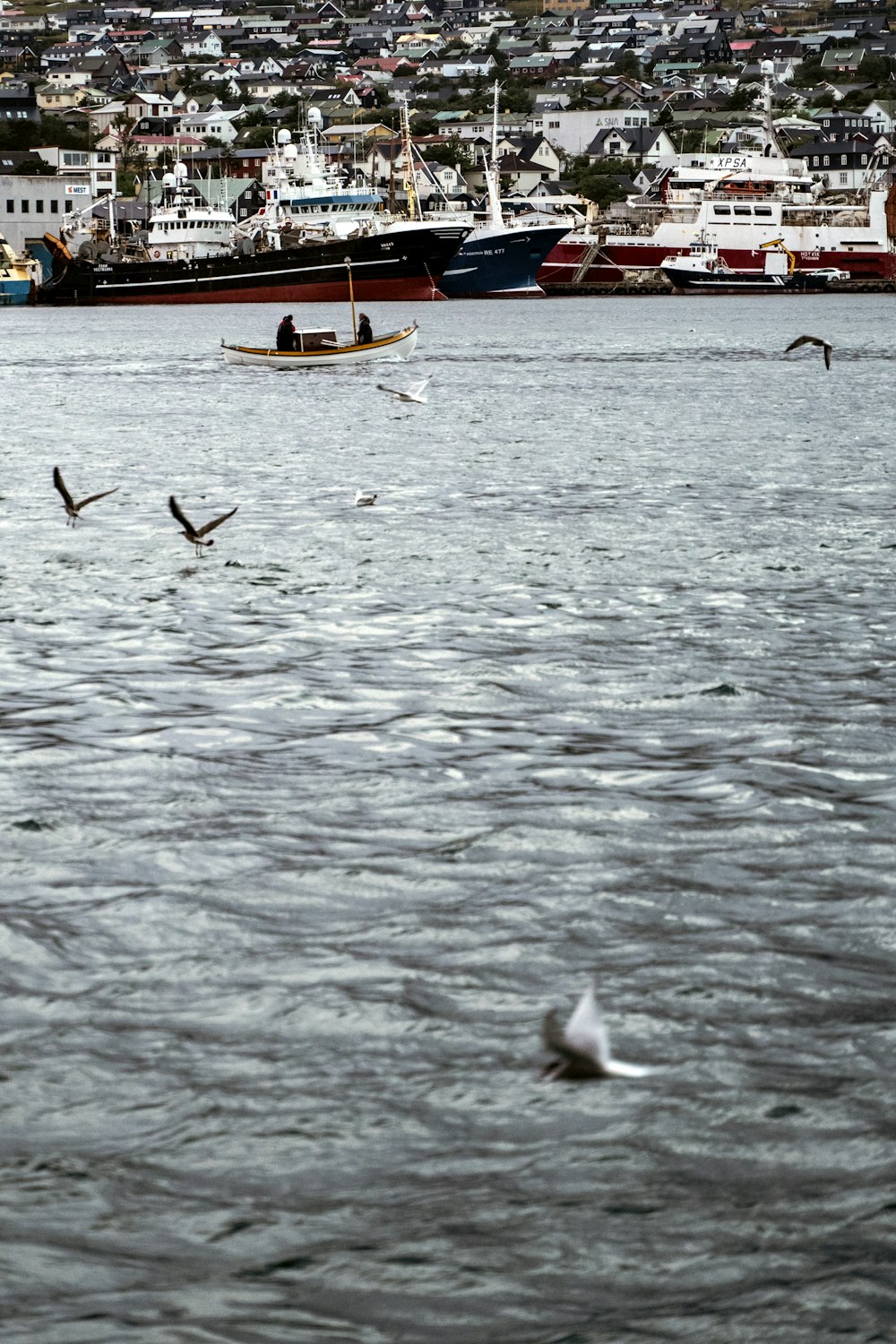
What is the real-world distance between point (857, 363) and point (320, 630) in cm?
4525

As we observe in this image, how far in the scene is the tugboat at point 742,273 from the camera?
130 meters

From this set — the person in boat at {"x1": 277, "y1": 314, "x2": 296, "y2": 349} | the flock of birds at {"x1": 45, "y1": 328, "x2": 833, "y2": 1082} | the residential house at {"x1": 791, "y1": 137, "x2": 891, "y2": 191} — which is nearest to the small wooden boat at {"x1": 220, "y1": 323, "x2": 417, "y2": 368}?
the person in boat at {"x1": 277, "y1": 314, "x2": 296, "y2": 349}

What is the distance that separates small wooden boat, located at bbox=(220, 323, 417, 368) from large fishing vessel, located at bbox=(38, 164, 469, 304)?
46290mm

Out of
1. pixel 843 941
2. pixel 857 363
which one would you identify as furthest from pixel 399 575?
pixel 857 363

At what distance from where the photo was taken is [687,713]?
41.5ft

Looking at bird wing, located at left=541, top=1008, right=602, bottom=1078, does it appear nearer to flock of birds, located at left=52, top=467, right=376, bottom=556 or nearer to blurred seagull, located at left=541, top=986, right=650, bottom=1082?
blurred seagull, located at left=541, top=986, right=650, bottom=1082

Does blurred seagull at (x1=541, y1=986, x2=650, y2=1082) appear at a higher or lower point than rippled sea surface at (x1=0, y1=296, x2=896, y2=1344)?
higher

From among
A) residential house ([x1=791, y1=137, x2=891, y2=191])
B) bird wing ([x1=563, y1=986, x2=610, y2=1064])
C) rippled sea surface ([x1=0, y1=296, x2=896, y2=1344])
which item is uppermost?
residential house ([x1=791, y1=137, x2=891, y2=191])

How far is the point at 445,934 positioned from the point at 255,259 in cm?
10892

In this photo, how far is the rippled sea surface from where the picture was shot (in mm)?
5781

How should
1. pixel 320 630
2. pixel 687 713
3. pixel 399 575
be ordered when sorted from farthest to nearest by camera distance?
1. pixel 399 575
2. pixel 320 630
3. pixel 687 713

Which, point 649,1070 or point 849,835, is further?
point 849,835

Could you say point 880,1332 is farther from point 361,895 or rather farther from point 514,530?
point 514,530

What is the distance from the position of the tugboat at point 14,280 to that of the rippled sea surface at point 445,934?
11622 centimetres
